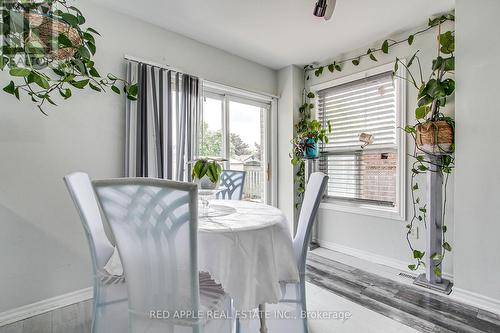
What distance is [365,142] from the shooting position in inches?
122

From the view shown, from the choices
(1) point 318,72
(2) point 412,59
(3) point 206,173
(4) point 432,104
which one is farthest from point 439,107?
(3) point 206,173

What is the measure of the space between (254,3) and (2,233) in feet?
8.70

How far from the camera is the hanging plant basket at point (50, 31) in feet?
4.39

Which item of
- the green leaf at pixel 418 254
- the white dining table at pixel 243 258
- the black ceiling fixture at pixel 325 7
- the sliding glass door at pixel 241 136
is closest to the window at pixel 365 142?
the green leaf at pixel 418 254

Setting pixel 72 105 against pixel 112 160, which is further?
pixel 112 160

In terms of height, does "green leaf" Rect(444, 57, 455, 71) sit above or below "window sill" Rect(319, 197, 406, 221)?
above

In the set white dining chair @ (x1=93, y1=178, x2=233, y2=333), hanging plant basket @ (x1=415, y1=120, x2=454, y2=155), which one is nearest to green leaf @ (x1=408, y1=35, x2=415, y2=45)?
hanging plant basket @ (x1=415, y1=120, x2=454, y2=155)

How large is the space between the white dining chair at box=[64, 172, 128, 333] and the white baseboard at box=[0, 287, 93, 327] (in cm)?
88

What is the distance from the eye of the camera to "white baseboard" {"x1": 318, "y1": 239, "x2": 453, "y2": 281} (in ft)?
8.80

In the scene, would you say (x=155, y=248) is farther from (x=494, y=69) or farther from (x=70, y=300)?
(x=494, y=69)

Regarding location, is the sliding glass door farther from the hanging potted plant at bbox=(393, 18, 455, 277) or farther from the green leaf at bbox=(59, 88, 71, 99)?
the hanging potted plant at bbox=(393, 18, 455, 277)

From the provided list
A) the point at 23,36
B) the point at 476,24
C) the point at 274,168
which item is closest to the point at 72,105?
the point at 23,36

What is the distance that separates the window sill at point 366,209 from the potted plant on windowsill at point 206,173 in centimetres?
216

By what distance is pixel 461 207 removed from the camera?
6.90 feet
